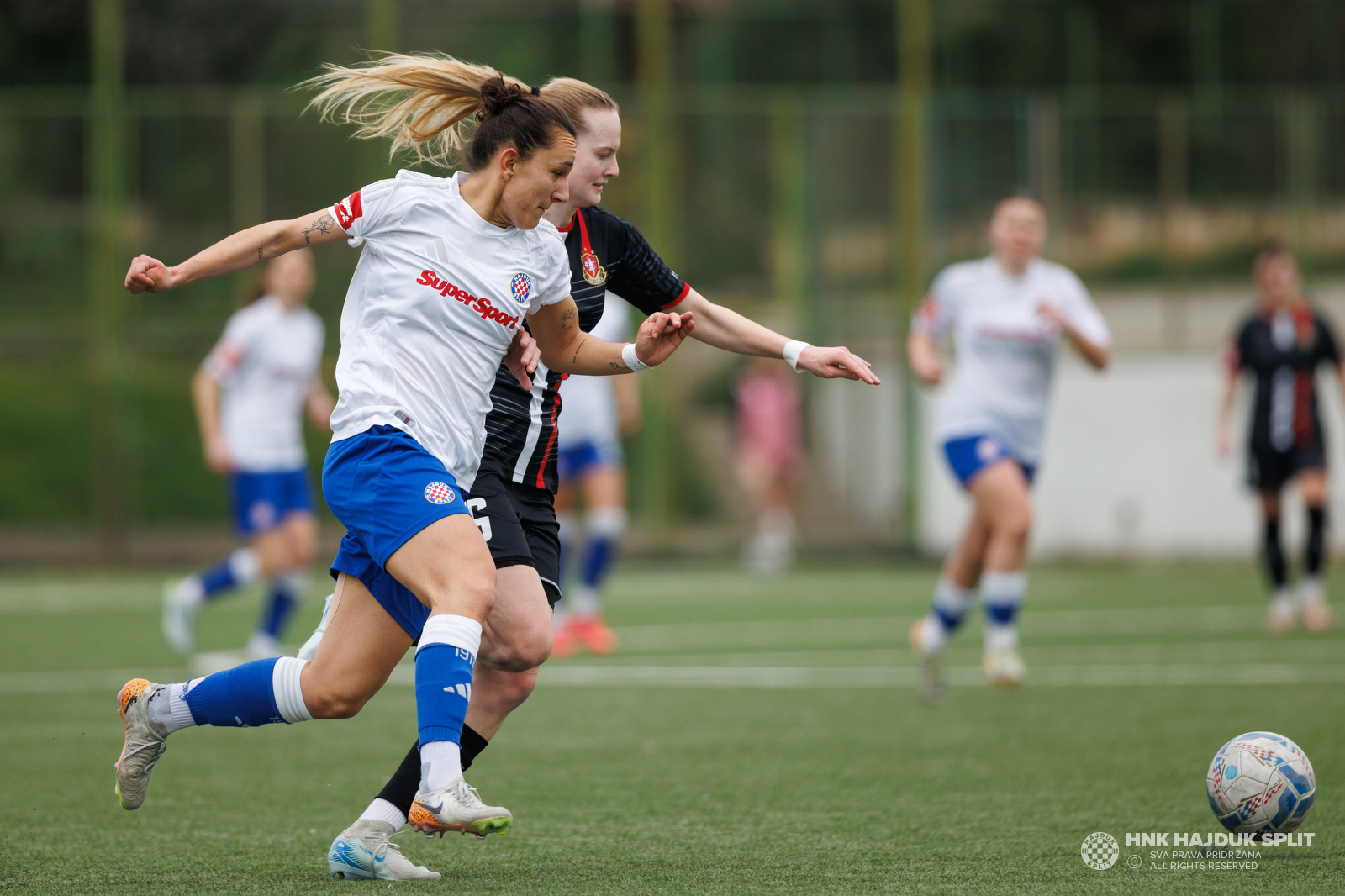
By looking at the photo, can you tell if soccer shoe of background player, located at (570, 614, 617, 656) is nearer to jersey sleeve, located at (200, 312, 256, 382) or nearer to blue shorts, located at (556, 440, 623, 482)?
blue shorts, located at (556, 440, 623, 482)

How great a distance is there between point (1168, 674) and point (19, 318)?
43.2 feet

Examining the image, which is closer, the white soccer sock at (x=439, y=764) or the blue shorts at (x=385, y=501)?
the white soccer sock at (x=439, y=764)

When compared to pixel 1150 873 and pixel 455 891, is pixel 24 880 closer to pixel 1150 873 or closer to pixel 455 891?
pixel 455 891

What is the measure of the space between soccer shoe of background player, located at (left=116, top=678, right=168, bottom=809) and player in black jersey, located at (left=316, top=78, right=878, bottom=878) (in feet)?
1.86

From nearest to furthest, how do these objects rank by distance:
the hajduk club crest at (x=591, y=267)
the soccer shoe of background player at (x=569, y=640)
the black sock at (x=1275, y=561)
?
the hajduk club crest at (x=591, y=267) → the soccer shoe of background player at (x=569, y=640) → the black sock at (x=1275, y=561)

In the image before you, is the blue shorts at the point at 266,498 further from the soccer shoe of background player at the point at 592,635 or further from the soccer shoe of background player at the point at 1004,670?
the soccer shoe of background player at the point at 1004,670

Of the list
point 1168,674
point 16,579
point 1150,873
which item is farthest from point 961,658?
point 16,579

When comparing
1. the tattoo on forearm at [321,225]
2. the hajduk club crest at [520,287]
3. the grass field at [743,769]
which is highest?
the tattoo on forearm at [321,225]

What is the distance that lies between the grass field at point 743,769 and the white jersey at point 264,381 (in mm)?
1325

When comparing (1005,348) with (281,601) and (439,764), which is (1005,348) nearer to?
(281,601)

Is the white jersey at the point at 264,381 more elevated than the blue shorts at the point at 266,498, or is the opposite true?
the white jersey at the point at 264,381

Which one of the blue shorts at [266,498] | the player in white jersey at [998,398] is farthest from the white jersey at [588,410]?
the player in white jersey at [998,398]

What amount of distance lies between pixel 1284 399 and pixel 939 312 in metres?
4.03

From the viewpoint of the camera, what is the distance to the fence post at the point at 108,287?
17031 millimetres
